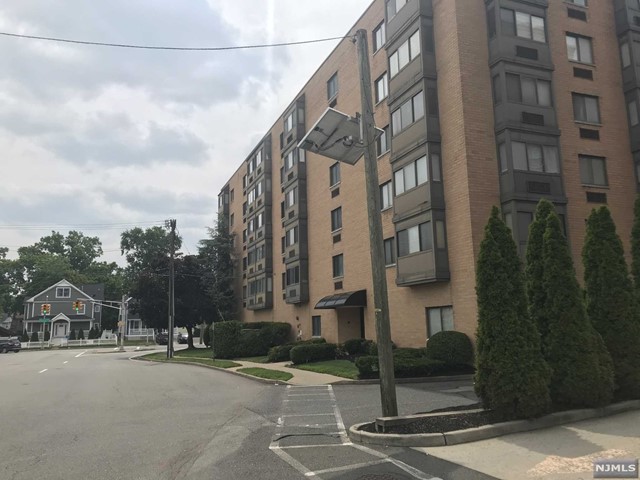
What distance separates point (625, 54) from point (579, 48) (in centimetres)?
238

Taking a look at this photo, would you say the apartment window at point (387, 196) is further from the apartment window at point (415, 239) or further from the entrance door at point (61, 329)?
the entrance door at point (61, 329)

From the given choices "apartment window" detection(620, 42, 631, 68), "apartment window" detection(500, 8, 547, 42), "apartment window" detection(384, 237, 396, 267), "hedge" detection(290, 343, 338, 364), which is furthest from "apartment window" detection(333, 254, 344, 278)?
"apartment window" detection(620, 42, 631, 68)

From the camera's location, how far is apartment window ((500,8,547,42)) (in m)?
20.1

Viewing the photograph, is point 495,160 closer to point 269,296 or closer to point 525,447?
point 525,447

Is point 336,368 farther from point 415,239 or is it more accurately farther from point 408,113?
point 408,113

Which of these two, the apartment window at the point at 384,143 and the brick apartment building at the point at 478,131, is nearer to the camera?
the brick apartment building at the point at 478,131

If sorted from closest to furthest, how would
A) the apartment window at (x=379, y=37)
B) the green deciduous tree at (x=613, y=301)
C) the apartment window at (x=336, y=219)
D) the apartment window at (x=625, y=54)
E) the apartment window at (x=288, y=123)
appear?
1. the green deciduous tree at (x=613, y=301)
2. the apartment window at (x=625, y=54)
3. the apartment window at (x=379, y=37)
4. the apartment window at (x=336, y=219)
5. the apartment window at (x=288, y=123)

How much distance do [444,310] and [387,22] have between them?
13617 millimetres

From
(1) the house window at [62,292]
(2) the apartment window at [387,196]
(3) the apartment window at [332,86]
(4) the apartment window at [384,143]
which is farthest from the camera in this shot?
(1) the house window at [62,292]

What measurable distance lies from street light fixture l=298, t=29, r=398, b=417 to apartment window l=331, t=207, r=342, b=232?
1871cm

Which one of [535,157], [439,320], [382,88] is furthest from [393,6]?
[439,320]

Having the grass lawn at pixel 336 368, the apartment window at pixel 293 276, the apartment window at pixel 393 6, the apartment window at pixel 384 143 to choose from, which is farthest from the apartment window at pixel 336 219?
the apartment window at pixel 393 6

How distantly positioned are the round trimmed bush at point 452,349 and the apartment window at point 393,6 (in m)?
14.5

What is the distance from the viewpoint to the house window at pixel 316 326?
3128cm
